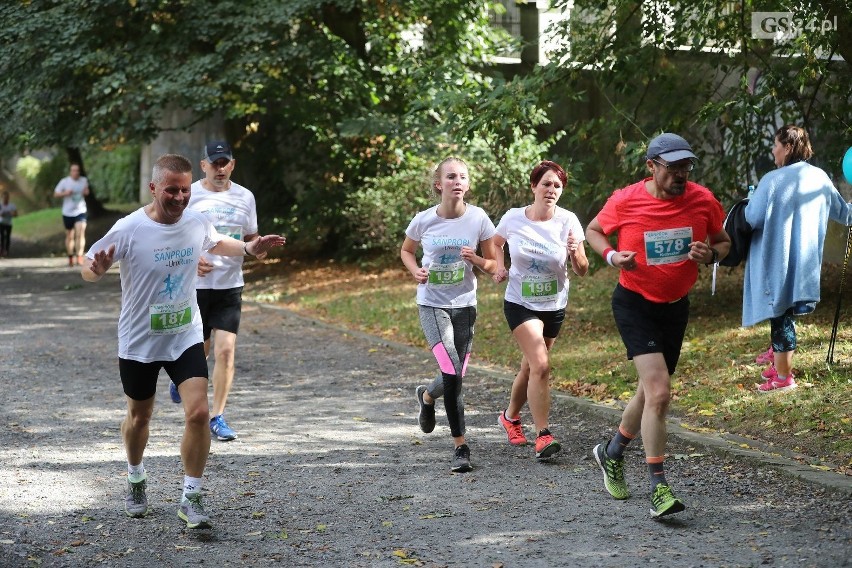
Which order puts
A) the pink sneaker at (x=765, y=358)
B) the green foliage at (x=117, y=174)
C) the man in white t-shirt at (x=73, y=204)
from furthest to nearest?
the green foliage at (x=117, y=174) < the man in white t-shirt at (x=73, y=204) < the pink sneaker at (x=765, y=358)

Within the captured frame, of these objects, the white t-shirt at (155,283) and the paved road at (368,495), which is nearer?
the paved road at (368,495)

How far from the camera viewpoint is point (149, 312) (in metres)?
6.46

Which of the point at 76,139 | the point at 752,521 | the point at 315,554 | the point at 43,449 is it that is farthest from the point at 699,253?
A: the point at 76,139

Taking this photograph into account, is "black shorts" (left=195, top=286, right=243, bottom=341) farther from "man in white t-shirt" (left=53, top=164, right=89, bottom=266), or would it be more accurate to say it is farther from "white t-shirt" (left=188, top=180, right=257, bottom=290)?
"man in white t-shirt" (left=53, top=164, right=89, bottom=266)

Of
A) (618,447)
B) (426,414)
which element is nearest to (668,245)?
(618,447)

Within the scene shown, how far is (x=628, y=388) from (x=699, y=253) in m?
4.09

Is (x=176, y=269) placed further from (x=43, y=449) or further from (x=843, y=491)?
(x=843, y=491)

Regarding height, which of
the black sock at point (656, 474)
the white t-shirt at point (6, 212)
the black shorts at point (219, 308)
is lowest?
the black sock at point (656, 474)

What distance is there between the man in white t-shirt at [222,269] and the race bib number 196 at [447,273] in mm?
1731

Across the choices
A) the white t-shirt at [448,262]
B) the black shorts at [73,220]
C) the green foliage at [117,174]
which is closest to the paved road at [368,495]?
the white t-shirt at [448,262]

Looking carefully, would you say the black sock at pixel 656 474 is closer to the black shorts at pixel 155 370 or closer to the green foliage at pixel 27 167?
the black shorts at pixel 155 370

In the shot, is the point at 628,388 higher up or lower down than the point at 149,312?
lower down

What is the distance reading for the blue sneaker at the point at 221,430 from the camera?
8820mm

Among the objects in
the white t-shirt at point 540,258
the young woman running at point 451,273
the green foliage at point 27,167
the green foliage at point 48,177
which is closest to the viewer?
the young woman running at point 451,273
